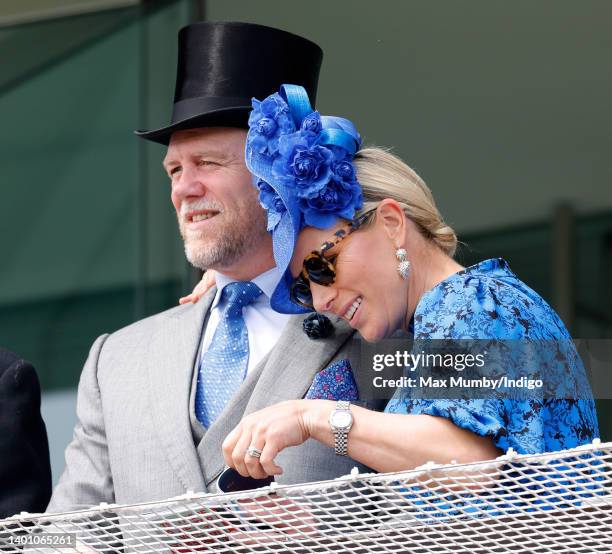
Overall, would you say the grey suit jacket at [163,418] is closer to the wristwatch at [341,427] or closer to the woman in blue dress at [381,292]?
the woman in blue dress at [381,292]

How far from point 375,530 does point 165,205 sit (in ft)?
12.3

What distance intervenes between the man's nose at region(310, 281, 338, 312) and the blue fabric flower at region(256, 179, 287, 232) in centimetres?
13

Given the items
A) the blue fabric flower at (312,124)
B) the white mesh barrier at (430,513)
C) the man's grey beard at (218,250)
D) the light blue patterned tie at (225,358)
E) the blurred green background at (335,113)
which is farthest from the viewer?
the blurred green background at (335,113)

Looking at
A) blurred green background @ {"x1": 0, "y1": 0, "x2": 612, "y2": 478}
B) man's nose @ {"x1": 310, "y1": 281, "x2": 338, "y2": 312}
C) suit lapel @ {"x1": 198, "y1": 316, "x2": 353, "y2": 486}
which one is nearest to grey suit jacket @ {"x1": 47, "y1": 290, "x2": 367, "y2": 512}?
suit lapel @ {"x1": 198, "y1": 316, "x2": 353, "y2": 486}

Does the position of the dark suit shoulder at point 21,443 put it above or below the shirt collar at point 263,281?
below

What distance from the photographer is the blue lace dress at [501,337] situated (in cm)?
228

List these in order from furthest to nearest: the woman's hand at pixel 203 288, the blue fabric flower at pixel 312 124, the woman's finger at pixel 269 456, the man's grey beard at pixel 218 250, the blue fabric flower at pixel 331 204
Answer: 1. the woman's hand at pixel 203 288
2. the man's grey beard at pixel 218 250
3. the blue fabric flower at pixel 312 124
4. the blue fabric flower at pixel 331 204
5. the woman's finger at pixel 269 456

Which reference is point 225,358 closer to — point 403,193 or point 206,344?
point 206,344

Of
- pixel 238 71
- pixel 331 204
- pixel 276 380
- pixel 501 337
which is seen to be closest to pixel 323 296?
pixel 331 204

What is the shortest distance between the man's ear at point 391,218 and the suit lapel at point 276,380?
313mm

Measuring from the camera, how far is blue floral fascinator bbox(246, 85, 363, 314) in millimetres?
2602

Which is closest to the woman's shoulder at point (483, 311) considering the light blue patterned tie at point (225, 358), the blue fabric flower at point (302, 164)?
the blue fabric flower at point (302, 164)

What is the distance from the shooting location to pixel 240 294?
3.03 m

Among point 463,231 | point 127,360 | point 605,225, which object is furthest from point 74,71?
point 127,360
